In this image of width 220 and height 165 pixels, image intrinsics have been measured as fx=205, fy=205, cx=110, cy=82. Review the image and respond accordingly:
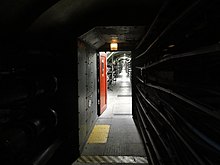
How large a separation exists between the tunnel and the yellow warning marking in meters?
0.58

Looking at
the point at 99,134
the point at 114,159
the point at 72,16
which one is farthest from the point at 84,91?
the point at 72,16

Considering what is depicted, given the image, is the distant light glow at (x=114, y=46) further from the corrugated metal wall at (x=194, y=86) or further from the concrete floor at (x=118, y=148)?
the corrugated metal wall at (x=194, y=86)

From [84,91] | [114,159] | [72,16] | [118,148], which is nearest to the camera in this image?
[72,16]

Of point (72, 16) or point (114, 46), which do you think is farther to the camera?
point (114, 46)

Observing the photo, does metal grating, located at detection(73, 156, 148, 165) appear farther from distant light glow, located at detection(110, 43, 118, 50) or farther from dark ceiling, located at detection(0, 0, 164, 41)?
distant light glow, located at detection(110, 43, 118, 50)

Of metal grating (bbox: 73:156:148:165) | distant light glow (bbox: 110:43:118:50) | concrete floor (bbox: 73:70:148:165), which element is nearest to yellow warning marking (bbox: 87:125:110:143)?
concrete floor (bbox: 73:70:148:165)

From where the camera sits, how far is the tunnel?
5.57 feet

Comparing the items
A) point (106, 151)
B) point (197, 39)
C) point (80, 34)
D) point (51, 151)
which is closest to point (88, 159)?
point (106, 151)

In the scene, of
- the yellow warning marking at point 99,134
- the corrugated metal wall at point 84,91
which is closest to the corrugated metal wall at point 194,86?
the corrugated metal wall at point 84,91

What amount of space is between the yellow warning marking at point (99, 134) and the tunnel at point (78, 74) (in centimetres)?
58

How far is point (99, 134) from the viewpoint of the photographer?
536cm

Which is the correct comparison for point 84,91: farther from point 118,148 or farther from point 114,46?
point 114,46

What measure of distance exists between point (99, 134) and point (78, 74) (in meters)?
2.07

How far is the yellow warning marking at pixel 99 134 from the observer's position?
493 centimetres
